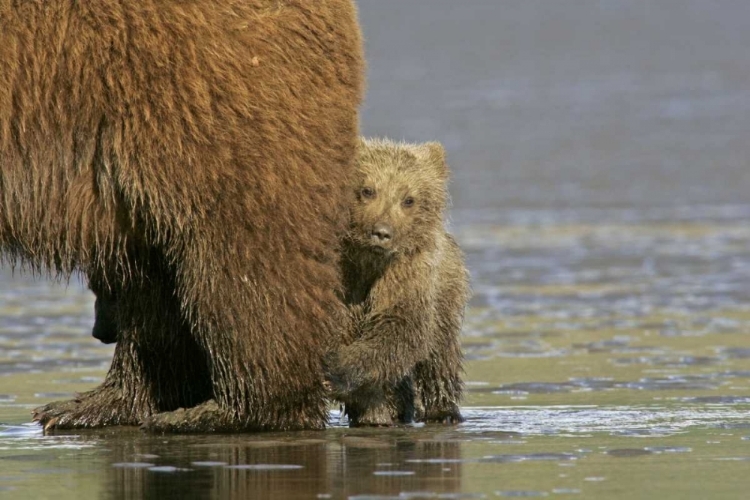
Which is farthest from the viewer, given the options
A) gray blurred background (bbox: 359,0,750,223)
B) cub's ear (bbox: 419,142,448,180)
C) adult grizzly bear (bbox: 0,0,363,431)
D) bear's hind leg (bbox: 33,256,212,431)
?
gray blurred background (bbox: 359,0,750,223)

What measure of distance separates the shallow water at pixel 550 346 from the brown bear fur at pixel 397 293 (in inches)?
8.5

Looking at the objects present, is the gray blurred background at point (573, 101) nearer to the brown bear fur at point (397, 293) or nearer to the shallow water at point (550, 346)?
the shallow water at point (550, 346)

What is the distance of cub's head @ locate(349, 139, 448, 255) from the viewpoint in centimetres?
692

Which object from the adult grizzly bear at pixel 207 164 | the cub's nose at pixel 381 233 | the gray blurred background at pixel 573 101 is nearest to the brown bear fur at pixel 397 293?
the cub's nose at pixel 381 233

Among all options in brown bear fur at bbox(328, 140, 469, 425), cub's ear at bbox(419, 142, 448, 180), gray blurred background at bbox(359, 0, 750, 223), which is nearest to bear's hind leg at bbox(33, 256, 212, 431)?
brown bear fur at bbox(328, 140, 469, 425)

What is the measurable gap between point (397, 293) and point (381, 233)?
10.9 inches

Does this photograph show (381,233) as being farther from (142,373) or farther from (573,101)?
(573,101)

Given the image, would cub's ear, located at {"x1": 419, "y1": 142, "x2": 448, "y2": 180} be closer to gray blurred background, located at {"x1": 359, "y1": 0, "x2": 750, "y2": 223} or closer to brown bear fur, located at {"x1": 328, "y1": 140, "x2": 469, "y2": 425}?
brown bear fur, located at {"x1": 328, "y1": 140, "x2": 469, "y2": 425}

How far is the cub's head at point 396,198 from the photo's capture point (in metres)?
6.92

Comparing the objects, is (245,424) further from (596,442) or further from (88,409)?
(596,442)

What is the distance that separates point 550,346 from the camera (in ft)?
30.9

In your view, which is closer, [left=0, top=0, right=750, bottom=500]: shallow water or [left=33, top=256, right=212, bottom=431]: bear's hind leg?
[left=0, top=0, right=750, bottom=500]: shallow water

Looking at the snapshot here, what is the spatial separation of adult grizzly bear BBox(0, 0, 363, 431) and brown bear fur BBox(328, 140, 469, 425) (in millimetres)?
193

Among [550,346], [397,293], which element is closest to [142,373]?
[397,293]
